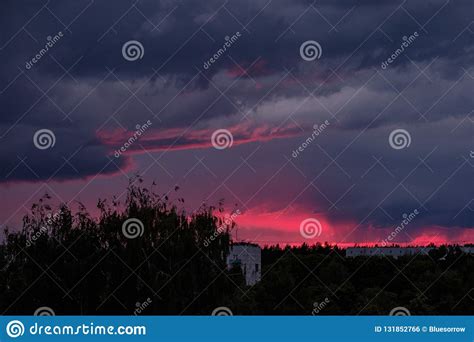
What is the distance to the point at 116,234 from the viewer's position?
26344mm

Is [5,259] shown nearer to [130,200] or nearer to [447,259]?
[130,200]

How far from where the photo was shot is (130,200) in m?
26.7

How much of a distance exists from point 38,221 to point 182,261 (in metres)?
4.57

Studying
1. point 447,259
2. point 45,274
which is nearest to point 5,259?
point 45,274

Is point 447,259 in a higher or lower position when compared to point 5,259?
higher

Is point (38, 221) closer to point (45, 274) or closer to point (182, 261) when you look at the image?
point (45, 274)
